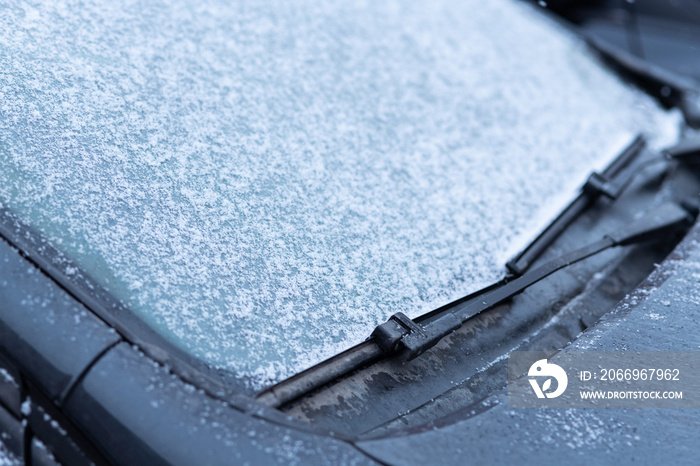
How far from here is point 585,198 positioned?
172 centimetres

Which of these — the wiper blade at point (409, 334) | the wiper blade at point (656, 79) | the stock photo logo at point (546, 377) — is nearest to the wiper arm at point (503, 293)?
the wiper blade at point (409, 334)

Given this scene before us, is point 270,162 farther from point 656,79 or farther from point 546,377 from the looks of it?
point 656,79

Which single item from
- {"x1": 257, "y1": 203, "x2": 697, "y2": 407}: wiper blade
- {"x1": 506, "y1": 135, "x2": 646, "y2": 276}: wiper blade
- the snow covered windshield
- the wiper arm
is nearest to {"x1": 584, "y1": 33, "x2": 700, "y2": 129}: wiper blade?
{"x1": 506, "y1": 135, "x2": 646, "y2": 276}: wiper blade

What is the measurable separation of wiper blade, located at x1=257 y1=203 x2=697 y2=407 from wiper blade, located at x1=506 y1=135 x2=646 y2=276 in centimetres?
7

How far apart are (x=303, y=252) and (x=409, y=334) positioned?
10.1 inches

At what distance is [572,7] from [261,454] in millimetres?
3039

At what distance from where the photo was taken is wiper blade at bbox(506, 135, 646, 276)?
1.47 m

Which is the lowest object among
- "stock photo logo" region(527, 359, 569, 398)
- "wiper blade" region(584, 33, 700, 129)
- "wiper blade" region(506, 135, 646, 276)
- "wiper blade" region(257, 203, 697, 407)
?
"stock photo logo" region(527, 359, 569, 398)

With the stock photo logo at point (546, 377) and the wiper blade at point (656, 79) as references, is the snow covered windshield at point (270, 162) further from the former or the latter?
the wiper blade at point (656, 79)

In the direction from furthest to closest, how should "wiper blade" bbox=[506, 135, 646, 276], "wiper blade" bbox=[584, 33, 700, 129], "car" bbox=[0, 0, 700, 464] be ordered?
"wiper blade" bbox=[584, 33, 700, 129], "wiper blade" bbox=[506, 135, 646, 276], "car" bbox=[0, 0, 700, 464]

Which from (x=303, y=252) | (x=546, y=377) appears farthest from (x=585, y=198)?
(x=303, y=252)

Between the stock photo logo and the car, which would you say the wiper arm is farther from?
the stock photo logo

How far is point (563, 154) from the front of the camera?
6.07 ft

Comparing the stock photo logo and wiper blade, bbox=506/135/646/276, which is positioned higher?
wiper blade, bbox=506/135/646/276
